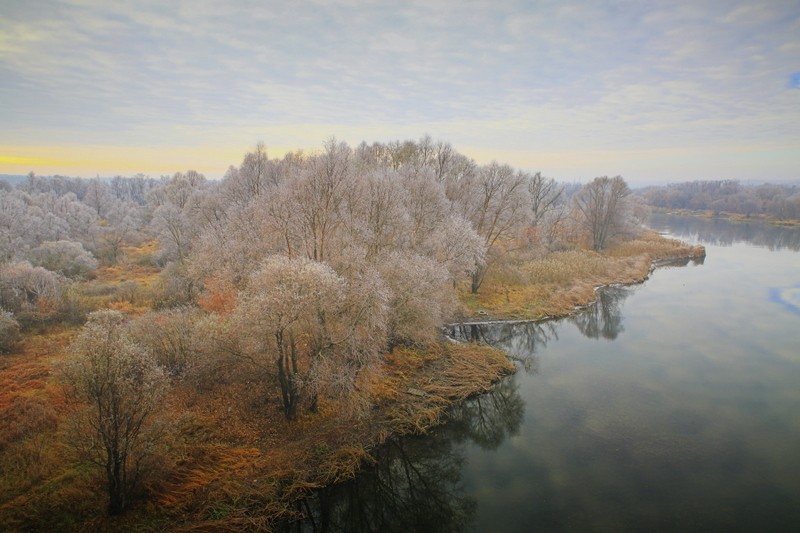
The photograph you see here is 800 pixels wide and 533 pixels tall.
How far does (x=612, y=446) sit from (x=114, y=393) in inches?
753

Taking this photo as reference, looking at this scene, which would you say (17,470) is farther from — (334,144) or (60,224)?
(60,224)

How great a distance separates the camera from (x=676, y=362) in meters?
26.2

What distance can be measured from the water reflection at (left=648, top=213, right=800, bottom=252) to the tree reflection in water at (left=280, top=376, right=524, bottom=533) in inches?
3100

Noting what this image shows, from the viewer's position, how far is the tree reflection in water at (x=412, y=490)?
48.5ft

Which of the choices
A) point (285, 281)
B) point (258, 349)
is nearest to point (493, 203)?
point (285, 281)

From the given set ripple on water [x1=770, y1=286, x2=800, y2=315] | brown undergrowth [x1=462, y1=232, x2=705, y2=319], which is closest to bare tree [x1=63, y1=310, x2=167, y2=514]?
brown undergrowth [x1=462, y1=232, x2=705, y2=319]

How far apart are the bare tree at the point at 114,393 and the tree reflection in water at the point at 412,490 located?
5.70 m

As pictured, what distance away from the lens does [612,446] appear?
18.2m

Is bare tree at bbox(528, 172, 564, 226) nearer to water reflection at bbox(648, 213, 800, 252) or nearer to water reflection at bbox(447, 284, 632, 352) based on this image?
water reflection at bbox(447, 284, 632, 352)

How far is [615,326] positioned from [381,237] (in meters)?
20.0

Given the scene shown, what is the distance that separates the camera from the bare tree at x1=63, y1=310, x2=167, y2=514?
12812mm

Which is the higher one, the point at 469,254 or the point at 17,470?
the point at 469,254

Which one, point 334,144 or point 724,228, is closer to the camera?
point 334,144

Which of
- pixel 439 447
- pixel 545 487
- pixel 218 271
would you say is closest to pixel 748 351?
pixel 545 487
